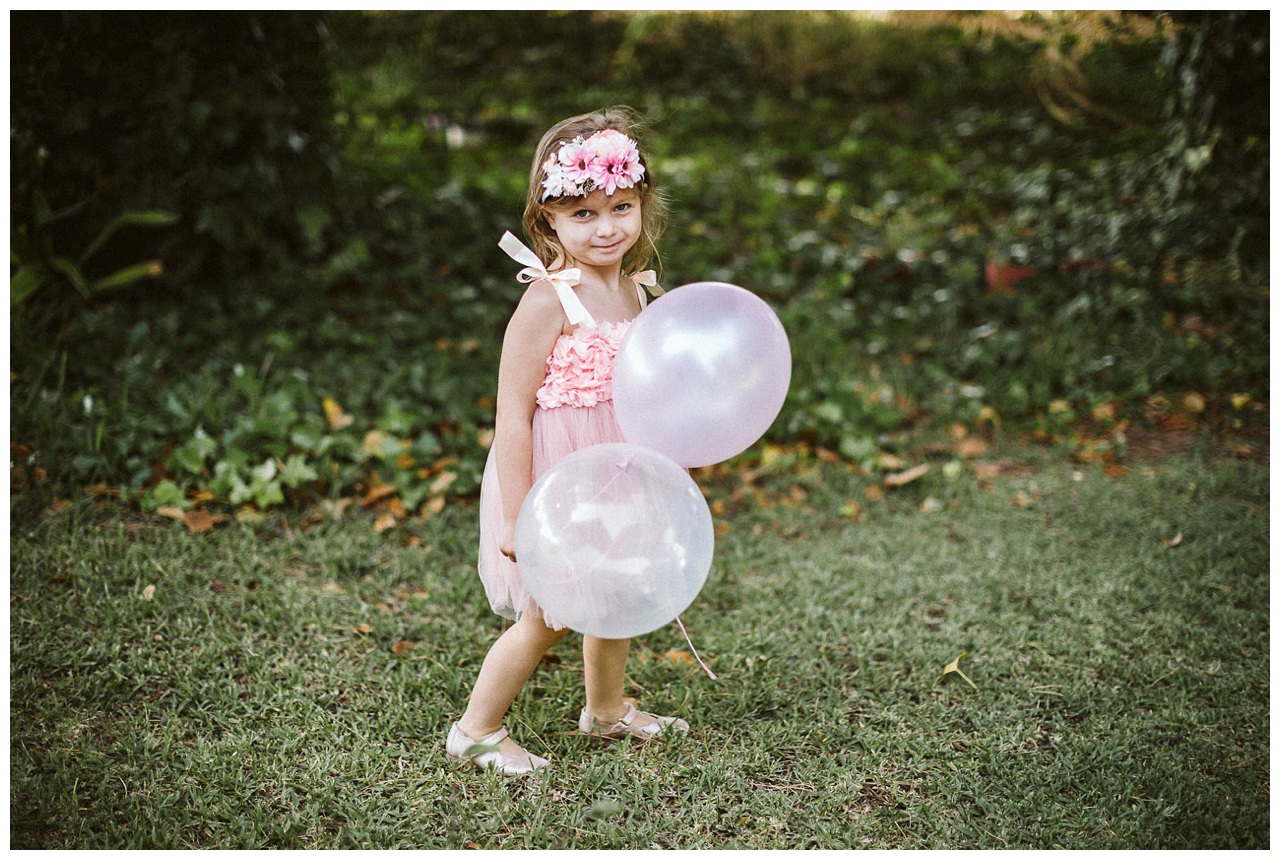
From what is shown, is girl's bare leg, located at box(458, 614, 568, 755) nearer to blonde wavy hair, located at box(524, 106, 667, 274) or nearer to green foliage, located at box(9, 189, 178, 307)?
blonde wavy hair, located at box(524, 106, 667, 274)

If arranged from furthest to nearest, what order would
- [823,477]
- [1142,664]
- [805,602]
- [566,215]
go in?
[823,477] → [805,602] → [1142,664] → [566,215]

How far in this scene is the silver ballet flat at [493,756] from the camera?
237 cm

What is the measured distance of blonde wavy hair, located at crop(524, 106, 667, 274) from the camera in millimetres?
2141

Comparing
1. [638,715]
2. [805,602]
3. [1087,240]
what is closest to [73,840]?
[638,715]

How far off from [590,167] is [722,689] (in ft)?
4.60

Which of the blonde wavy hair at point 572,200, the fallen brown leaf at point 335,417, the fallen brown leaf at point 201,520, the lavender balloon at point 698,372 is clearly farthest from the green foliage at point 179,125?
the lavender balloon at point 698,372

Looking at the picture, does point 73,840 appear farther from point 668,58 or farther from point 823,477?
point 668,58

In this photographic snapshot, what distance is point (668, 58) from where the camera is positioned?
8336 mm

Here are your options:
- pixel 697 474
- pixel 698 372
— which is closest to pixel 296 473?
pixel 697 474

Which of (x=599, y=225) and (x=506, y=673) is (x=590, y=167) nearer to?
(x=599, y=225)

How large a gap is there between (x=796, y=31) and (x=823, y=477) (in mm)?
5407

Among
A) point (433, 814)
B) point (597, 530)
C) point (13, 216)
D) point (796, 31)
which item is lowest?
point (433, 814)

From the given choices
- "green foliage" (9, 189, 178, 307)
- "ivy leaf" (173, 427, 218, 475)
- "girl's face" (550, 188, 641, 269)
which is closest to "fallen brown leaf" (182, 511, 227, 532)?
"ivy leaf" (173, 427, 218, 475)

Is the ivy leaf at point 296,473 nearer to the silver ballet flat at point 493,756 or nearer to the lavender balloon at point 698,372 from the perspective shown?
the silver ballet flat at point 493,756
